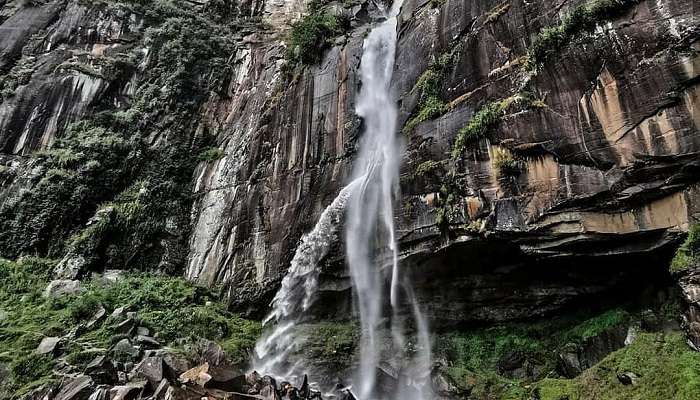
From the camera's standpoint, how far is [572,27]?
34.6 feet

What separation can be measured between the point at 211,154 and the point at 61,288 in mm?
7841

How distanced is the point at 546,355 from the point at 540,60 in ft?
24.6

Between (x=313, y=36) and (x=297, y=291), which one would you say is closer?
(x=297, y=291)

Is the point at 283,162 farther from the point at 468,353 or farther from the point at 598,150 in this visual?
the point at 598,150

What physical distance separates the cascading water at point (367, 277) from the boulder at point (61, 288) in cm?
668

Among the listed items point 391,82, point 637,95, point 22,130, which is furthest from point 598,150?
point 22,130

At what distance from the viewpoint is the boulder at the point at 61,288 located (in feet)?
48.5

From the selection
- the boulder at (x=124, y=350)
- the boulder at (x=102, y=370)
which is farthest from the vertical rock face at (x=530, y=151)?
the boulder at (x=102, y=370)

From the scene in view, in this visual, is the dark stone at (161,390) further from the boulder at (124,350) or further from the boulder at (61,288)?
the boulder at (61,288)

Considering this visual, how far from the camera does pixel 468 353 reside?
1263 cm

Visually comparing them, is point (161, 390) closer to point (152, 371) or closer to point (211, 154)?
point (152, 371)

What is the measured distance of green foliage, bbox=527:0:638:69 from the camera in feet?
32.6

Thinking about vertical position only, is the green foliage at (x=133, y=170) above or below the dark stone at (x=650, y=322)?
above

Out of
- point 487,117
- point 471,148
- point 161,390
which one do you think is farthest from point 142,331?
point 487,117
